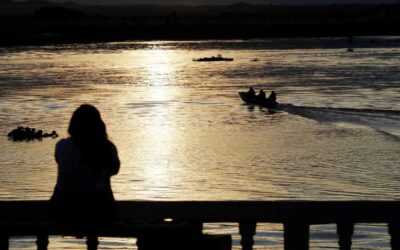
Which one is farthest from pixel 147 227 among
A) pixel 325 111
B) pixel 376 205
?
pixel 325 111

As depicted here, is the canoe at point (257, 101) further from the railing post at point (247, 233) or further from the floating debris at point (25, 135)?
the railing post at point (247, 233)

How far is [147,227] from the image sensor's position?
6.82 meters

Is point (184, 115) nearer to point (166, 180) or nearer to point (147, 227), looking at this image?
point (166, 180)

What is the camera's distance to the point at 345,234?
7.03 m

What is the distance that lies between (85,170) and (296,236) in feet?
5.11

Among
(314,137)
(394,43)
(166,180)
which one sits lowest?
(166,180)

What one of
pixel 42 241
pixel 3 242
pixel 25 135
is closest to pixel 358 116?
pixel 25 135

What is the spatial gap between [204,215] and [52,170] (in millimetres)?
24329

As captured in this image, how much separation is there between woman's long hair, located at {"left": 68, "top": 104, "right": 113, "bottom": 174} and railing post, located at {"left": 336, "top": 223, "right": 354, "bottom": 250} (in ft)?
5.48

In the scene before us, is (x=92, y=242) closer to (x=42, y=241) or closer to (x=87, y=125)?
(x=42, y=241)

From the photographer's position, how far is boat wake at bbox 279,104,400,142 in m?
43.1

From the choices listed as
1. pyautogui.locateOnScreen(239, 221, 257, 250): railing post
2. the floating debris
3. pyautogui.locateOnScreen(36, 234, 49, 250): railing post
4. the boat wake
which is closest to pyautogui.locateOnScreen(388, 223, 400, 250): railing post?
pyautogui.locateOnScreen(239, 221, 257, 250): railing post

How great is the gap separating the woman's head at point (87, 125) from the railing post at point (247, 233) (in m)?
1.14

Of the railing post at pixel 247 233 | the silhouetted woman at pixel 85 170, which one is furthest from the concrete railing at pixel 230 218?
the silhouetted woman at pixel 85 170
